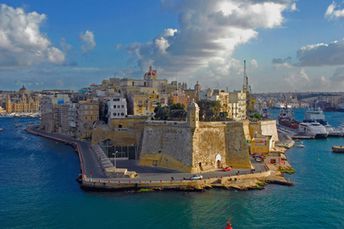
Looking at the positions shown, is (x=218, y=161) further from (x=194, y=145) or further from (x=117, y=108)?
(x=117, y=108)

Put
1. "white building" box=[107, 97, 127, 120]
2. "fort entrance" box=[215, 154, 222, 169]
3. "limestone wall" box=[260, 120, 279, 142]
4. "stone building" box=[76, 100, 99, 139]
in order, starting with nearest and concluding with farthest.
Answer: "fort entrance" box=[215, 154, 222, 169] < "white building" box=[107, 97, 127, 120] < "limestone wall" box=[260, 120, 279, 142] < "stone building" box=[76, 100, 99, 139]

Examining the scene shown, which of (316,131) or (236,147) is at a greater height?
(236,147)

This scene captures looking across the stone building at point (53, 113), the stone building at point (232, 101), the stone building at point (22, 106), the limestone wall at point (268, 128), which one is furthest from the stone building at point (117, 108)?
the stone building at point (22, 106)

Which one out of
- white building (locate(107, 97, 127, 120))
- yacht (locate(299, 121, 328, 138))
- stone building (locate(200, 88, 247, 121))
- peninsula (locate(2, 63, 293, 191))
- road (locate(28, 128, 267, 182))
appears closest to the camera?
peninsula (locate(2, 63, 293, 191))

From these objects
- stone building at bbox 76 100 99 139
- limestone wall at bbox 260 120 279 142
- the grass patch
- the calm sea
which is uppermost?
stone building at bbox 76 100 99 139

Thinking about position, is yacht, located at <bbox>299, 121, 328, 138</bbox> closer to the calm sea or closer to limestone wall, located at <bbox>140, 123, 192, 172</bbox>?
the calm sea

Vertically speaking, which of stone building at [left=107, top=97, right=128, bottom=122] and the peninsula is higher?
stone building at [left=107, top=97, right=128, bottom=122]

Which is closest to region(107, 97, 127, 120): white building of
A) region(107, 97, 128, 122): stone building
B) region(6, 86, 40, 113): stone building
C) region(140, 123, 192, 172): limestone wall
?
region(107, 97, 128, 122): stone building

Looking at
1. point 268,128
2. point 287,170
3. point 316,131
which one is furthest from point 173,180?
point 316,131

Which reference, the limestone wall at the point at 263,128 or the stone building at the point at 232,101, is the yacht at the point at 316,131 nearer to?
the stone building at the point at 232,101

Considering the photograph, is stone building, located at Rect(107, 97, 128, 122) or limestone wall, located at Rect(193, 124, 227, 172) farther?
stone building, located at Rect(107, 97, 128, 122)
